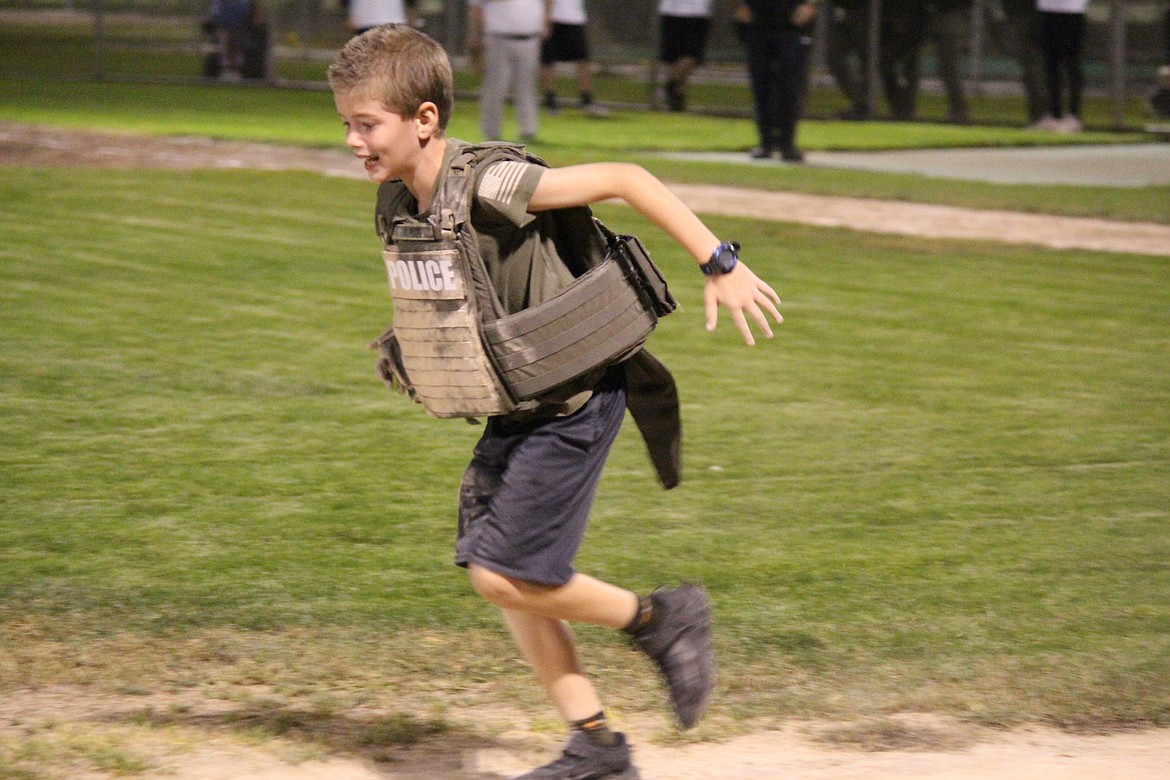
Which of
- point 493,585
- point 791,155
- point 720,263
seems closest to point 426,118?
point 720,263

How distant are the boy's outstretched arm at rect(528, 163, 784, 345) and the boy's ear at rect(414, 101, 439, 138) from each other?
25cm

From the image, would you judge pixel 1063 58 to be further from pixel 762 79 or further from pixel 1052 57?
pixel 762 79

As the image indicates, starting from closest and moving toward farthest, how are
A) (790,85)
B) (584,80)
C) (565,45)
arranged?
1. (790,85)
2. (565,45)
3. (584,80)

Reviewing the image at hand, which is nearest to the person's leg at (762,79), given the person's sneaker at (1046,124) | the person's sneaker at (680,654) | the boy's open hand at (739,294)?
the person's sneaker at (1046,124)

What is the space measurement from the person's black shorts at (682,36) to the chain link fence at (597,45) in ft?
1.45

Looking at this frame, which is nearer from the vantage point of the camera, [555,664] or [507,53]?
[555,664]

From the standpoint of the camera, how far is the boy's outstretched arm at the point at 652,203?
3.12 m

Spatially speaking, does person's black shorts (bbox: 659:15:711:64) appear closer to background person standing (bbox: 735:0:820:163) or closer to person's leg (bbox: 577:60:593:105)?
person's leg (bbox: 577:60:593:105)

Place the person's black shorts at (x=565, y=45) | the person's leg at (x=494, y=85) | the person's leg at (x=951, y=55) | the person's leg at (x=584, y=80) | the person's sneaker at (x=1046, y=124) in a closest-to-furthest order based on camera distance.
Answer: the person's leg at (x=494, y=85), the person's sneaker at (x=1046, y=124), the person's leg at (x=951, y=55), the person's black shorts at (x=565, y=45), the person's leg at (x=584, y=80)

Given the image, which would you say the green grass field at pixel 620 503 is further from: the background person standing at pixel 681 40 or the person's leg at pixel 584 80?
the background person standing at pixel 681 40

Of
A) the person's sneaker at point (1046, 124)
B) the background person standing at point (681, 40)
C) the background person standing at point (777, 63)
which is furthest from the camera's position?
the background person standing at point (681, 40)

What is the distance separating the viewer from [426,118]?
3.20 meters

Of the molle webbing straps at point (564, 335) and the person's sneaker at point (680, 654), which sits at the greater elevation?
Answer: the molle webbing straps at point (564, 335)

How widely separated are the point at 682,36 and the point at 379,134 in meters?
19.9
